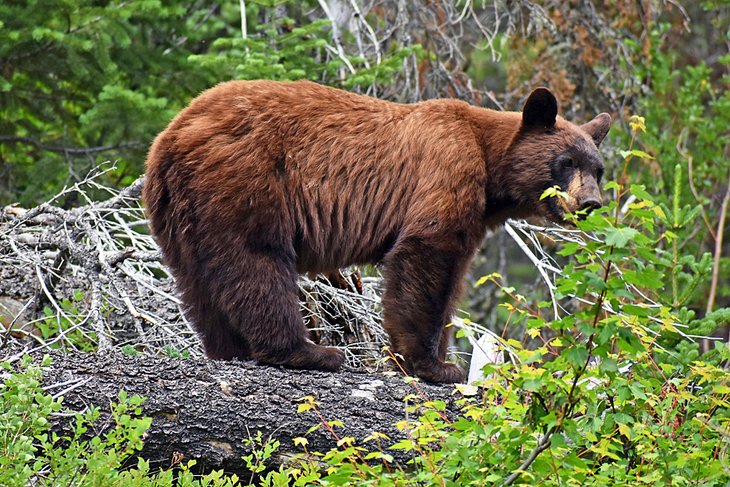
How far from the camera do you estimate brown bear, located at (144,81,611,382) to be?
500 cm

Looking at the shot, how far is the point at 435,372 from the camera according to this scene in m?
5.16

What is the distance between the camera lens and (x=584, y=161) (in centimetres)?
544

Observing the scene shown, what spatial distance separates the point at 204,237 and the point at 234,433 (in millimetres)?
1142

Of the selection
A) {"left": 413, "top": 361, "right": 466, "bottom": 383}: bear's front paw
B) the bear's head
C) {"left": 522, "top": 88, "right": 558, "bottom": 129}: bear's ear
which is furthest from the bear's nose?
{"left": 413, "top": 361, "right": 466, "bottom": 383}: bear's front paw

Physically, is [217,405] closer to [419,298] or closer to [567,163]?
[419,298]

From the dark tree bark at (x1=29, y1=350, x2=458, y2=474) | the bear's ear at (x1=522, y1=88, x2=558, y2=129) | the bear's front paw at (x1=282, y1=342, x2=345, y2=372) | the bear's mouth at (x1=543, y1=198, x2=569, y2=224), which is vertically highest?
the bear's ear at (x1=522, y1=88, x2=558, y2=129)

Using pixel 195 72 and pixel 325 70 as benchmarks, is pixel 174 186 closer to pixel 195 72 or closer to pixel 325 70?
pixel 325 70

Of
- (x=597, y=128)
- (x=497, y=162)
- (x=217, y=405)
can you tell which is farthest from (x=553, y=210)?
(x=217, y=405)

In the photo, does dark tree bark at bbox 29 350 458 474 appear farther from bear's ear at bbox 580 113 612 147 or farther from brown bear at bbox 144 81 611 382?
bear's ear at bbox 580 113 612 147

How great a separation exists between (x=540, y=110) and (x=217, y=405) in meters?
2.39

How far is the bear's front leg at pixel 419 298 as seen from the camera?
16.8ft

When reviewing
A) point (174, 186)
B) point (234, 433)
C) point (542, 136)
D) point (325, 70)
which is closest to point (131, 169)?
point (325, 70)

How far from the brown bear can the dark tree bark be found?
527 millimetres

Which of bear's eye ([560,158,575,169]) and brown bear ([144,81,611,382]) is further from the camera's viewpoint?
bear's eye ([560,158,575,169])
